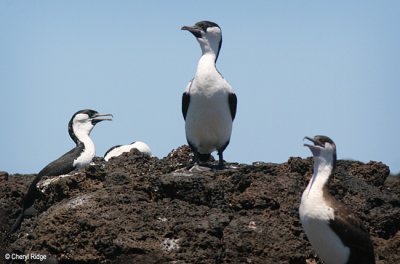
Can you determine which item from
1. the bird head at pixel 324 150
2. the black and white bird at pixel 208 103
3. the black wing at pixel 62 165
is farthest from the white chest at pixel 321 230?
the black wing at pixel 62 165

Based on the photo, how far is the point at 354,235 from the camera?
32.3 feet

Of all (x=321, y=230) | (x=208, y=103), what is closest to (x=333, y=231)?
(x=321, y=230)

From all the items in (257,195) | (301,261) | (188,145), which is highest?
(188,145)

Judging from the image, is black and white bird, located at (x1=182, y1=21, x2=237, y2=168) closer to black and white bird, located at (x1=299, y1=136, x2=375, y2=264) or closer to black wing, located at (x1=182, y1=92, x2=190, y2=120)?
black wing, located at (x1=182, y1=92, x2=190, y2=120)

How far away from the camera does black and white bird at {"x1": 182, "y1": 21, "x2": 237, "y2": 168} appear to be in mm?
13203

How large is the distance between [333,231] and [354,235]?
0.19 metres

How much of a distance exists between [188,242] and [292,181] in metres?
1.50

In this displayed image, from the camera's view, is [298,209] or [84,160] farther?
[84,160]

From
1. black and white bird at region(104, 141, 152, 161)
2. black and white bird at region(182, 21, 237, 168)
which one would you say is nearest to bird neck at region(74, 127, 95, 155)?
black and white bird at region(104, 141, 152, 161)

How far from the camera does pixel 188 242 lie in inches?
402

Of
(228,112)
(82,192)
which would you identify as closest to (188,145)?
(228,112)

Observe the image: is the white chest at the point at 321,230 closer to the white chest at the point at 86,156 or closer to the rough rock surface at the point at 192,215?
the rough rock surface at the point at 192,215

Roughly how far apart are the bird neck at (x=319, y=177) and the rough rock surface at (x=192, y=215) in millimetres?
573

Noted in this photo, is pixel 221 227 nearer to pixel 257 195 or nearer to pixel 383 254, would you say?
pixel 257 195
